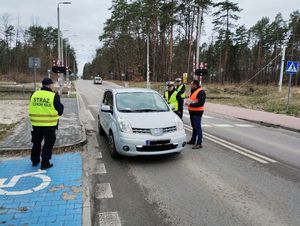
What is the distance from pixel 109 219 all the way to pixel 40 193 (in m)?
1.52

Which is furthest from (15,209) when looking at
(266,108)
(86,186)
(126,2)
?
(126,2)

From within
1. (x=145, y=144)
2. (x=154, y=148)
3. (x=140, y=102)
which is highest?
(x=140, y=102)

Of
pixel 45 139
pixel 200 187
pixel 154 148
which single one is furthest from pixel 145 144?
pixel 45 139

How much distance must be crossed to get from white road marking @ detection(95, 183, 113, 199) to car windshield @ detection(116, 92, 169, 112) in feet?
8.34

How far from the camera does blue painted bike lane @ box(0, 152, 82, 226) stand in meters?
4.04

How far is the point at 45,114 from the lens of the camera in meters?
6.00

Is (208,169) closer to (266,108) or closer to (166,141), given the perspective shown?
(166,141)

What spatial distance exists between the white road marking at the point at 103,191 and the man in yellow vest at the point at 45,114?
5.22 feet

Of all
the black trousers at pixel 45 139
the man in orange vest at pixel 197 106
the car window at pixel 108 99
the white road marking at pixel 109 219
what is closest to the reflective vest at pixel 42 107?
the black trousers at pixel 45 139

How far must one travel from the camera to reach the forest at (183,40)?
45.6 metres

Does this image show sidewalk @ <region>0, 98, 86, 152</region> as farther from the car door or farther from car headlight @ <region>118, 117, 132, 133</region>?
car headlight @ <region>118, 117, 132, 133</region>

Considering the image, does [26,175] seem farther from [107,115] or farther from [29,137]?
[29,137]

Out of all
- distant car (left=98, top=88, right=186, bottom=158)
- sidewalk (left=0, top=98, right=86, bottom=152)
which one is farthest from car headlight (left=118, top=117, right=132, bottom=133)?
sidewalk (left=0, top=98, right=86, bottom=152)

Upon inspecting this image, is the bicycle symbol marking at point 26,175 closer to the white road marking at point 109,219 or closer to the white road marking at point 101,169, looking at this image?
the white road marking at point 101,169
